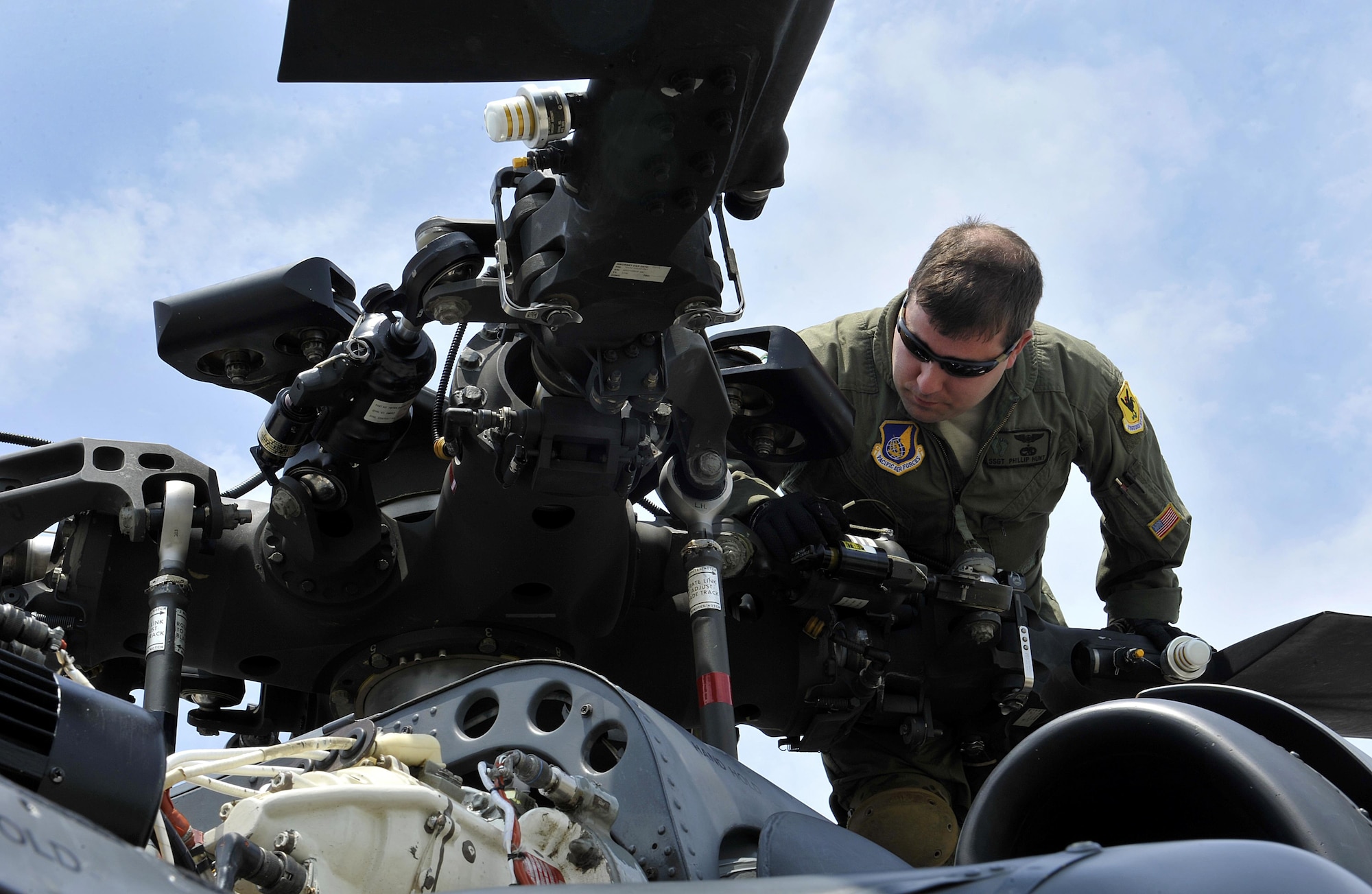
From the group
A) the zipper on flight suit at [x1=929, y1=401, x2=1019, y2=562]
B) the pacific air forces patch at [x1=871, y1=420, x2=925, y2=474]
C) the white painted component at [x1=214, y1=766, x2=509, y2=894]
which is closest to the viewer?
the white painted component at [x1=214, y1=766, x2=509, y2=894]

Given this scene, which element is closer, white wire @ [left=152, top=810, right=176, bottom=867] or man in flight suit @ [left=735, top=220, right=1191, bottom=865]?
white wire @ [left=152, top=810, right=176, bottom=867]

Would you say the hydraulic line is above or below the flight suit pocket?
below

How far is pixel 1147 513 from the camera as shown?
255 inches

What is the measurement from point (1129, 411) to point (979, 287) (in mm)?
1210

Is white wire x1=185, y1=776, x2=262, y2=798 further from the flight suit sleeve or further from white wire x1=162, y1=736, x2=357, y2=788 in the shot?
the flight suit sleeve

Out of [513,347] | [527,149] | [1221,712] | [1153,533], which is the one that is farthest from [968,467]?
[527,149]

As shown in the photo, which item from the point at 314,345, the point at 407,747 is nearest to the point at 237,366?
the point at 314,345

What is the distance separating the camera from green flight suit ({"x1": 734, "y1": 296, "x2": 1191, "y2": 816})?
622 cm

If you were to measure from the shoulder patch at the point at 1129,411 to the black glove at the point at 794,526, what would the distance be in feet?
7.58

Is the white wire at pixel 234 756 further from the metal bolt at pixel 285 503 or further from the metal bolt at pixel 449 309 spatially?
the metal bolt at pixel 285 503

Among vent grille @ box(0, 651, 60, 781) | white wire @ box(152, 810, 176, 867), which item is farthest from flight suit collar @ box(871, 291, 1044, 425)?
vent grille @ box(0, 651, 60, 781)

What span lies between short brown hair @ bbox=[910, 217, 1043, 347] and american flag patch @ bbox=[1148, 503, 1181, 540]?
3.82ft

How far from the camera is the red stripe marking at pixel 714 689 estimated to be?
3.81 metres

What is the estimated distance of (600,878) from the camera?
2783 mm
